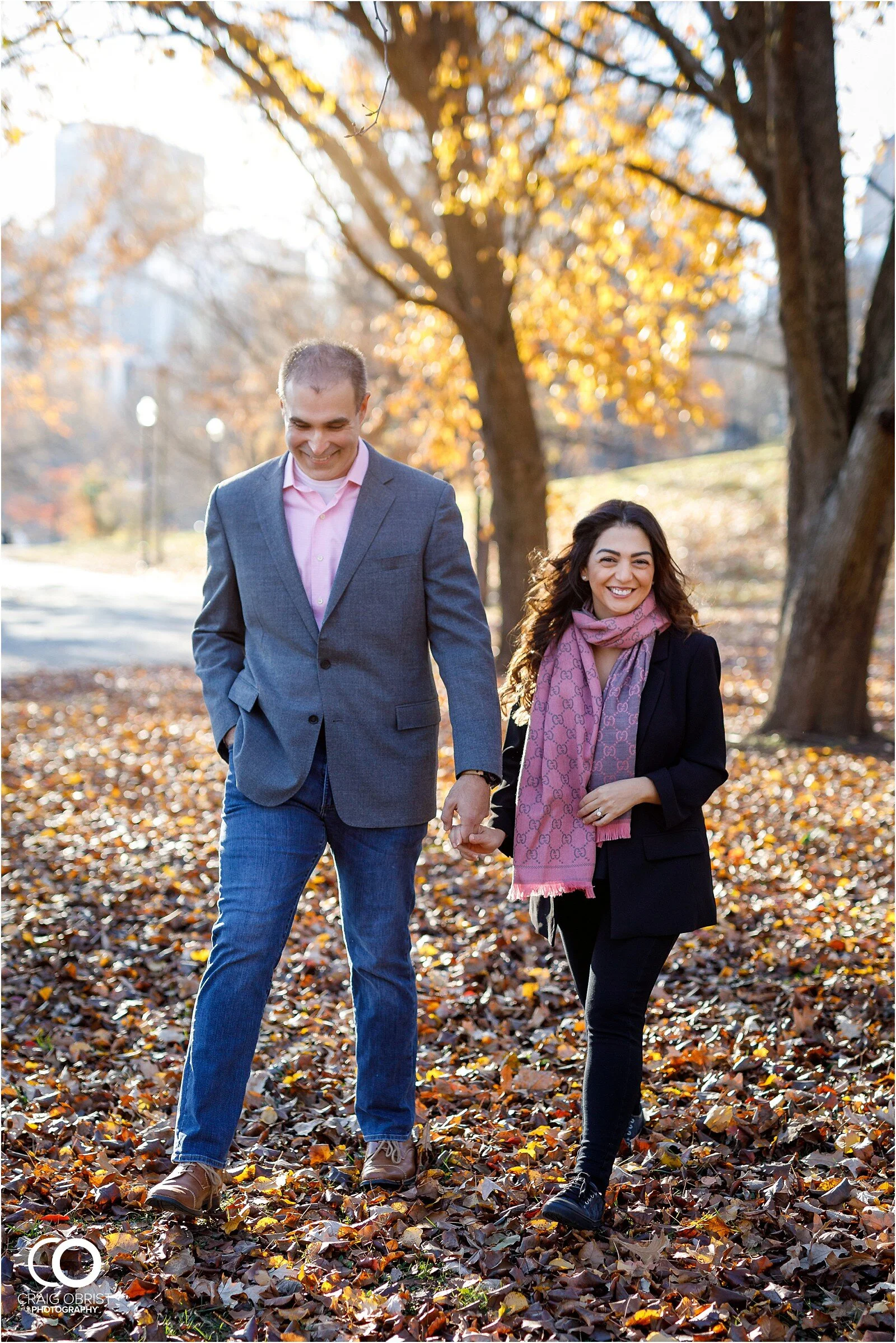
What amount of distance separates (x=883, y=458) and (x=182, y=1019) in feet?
20.6

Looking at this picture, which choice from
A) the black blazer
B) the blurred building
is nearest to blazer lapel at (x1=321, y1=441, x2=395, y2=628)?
the black blazer

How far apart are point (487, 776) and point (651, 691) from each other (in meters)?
0.50

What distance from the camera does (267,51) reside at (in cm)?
1024

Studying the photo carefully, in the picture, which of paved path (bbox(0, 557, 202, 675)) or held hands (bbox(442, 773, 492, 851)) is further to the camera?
paved path (bbox(0, 557, 202, 675))

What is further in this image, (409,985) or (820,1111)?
(820,1111)

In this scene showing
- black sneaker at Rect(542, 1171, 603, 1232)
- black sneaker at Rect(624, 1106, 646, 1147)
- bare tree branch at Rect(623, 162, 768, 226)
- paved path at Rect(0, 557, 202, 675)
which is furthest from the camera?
paved path at Rect(0, 557, 202, 675)

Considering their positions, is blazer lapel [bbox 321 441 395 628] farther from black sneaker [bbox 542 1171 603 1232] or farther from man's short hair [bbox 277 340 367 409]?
black sneaker [bbox 542 1171 603 1232]

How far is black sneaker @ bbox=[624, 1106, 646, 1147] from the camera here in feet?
12.3

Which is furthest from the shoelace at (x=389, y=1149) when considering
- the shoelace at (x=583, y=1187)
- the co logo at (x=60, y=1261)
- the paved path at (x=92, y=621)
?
the paved path at (x=92, y=621)

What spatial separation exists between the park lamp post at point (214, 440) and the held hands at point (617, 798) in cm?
3461

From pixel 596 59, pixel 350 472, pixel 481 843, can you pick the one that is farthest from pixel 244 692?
pixel 596 59

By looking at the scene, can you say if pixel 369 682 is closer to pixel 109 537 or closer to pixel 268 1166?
pixel 268 1166

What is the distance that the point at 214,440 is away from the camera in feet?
144

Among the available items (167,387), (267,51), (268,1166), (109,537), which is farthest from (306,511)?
(109,537)
